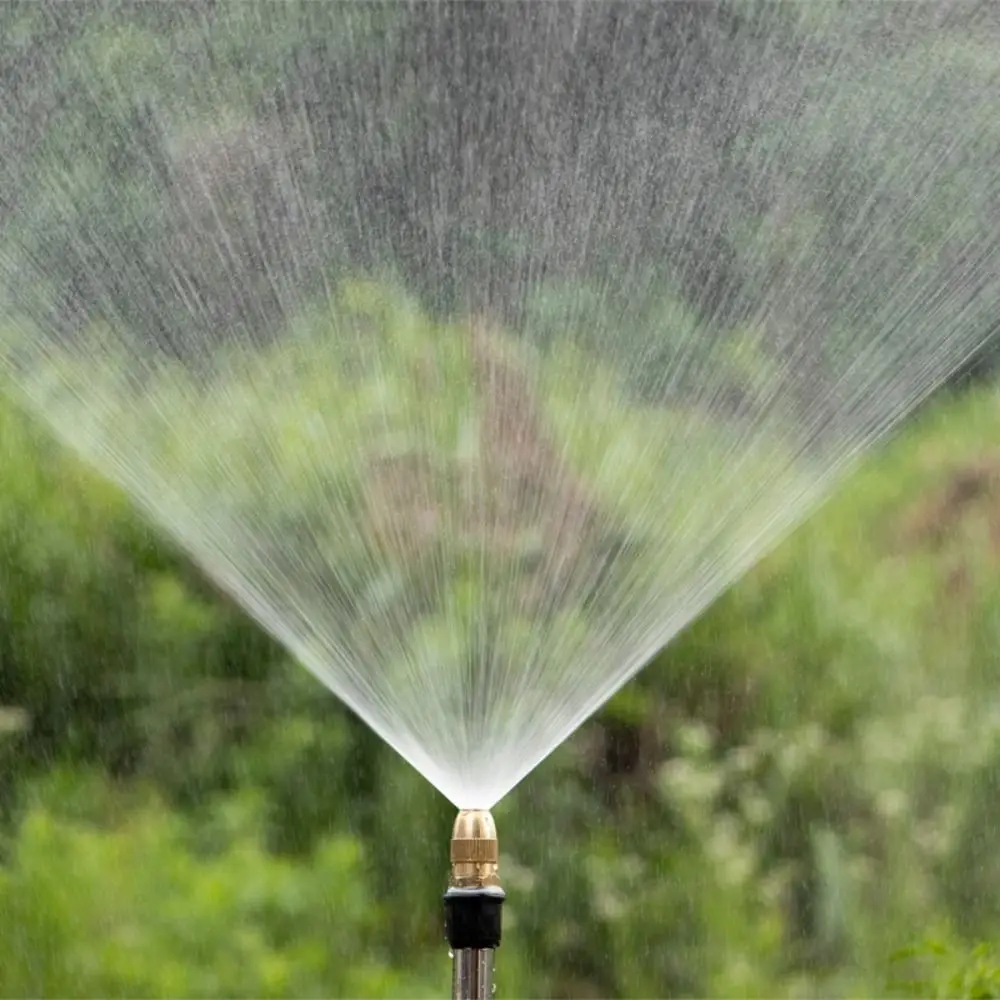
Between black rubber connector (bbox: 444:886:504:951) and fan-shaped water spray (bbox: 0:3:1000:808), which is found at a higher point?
fan-shaped water spray (bbox: 0:3:1000:808)

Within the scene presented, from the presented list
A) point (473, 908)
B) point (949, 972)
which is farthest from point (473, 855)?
point (949, 972)

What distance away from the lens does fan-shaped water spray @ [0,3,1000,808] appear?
6.75 feet

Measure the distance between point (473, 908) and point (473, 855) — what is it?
0.14 feet

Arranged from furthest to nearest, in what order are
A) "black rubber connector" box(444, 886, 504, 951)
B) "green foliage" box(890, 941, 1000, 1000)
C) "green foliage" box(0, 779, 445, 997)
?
"green foliage" box(0, 779, 445, 997), "green foliage" box(890, 941, 1000, 1000), "black rubber connector" box(444, 886, 504, 951)

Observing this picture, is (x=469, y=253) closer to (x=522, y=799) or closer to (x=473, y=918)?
(x=522, y=799)

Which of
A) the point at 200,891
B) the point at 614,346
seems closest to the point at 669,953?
the point at 200,891

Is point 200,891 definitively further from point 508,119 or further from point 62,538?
point 508,119

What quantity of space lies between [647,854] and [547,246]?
0.75 meters

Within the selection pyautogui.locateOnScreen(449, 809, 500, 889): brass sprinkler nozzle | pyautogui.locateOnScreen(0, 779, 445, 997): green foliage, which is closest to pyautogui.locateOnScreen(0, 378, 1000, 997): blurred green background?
pyautogui.locateOnScreen(0, 779, 445, 997): green foliage

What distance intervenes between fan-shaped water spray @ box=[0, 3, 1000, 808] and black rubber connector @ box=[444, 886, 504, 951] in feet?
1.79

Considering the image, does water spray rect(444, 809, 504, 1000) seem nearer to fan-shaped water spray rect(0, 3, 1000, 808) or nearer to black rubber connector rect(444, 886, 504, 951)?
black rubber connector rect(444, 886, 504, 951)

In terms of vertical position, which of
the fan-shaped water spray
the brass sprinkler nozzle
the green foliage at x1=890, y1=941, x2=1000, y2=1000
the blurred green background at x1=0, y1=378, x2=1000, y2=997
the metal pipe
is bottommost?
the metal pipe

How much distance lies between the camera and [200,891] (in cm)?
218

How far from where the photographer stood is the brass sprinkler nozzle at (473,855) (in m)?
1.44
